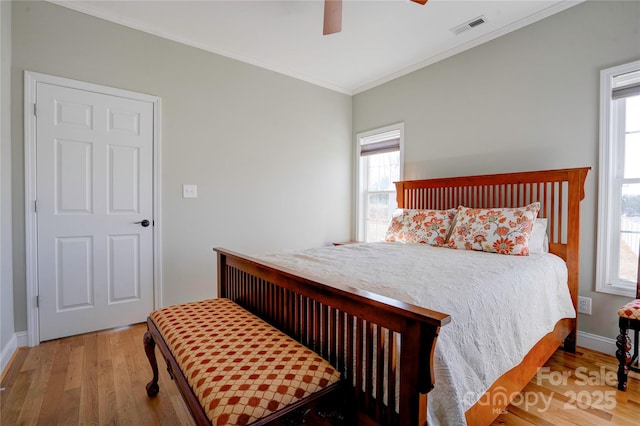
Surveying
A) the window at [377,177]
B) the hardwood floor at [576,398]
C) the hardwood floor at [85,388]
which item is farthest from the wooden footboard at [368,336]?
the window at [377,177]

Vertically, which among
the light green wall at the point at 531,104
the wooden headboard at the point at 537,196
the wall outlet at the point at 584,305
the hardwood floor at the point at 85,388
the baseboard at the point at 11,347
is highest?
the light green wall at the point at 531,104

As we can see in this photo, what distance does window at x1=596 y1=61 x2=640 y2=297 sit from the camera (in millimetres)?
2162

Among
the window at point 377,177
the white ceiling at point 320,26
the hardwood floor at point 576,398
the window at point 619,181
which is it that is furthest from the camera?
the window at point 377,177

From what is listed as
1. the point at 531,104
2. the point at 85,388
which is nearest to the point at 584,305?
the point at 531,104

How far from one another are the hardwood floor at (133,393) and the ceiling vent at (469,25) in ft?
9.00

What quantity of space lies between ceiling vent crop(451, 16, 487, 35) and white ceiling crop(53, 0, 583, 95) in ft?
0.13

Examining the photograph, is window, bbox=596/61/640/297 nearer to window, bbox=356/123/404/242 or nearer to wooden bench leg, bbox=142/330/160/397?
window, bbox=356/123/404/242

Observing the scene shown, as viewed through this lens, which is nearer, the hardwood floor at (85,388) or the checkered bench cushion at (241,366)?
the checkered bench cushion at (241,366)

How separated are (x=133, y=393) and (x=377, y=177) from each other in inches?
133

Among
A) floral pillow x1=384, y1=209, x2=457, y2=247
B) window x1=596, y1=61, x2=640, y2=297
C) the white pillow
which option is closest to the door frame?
floral pillow x1=384, y1=209, x2=457, y2=247

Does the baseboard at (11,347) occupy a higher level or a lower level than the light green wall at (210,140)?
lower

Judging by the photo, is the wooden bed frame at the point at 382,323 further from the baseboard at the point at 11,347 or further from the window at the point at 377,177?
the window at the point at 377,177

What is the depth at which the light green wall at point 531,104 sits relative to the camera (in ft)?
7.41

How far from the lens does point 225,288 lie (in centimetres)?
213
